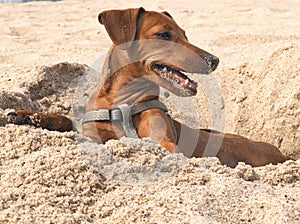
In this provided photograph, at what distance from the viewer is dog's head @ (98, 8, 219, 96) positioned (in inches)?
132

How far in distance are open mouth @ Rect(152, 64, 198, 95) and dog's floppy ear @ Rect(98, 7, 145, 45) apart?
278mm

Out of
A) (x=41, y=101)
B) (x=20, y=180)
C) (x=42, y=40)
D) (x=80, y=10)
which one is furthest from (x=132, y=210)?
(x=80, y=10)

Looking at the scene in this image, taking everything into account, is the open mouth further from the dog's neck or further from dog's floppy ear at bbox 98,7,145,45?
dog's floppy ear at bbox 98,7,145,45

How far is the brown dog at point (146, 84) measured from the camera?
3326 mm

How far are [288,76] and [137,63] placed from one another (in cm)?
152

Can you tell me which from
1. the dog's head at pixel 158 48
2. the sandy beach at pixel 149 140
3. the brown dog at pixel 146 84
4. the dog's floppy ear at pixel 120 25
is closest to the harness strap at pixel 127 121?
the brown dog at pixel 146 84

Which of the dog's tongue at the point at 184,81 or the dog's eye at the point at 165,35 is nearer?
the dog's tongue at the point at 184,81

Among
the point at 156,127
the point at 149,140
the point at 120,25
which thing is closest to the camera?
the point at 149,140

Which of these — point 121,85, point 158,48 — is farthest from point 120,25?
point 121,85

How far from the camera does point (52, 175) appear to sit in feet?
7.46

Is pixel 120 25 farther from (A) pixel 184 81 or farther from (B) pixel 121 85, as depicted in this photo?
(A) pixel 184 81

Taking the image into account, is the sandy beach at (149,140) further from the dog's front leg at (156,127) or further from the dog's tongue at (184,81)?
the dog's tongue at (184,81)

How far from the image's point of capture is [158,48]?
135 inches

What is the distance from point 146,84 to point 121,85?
0.17m
